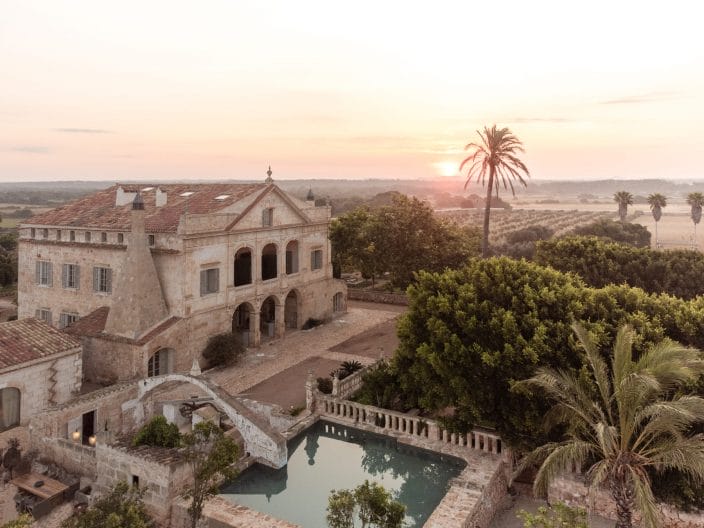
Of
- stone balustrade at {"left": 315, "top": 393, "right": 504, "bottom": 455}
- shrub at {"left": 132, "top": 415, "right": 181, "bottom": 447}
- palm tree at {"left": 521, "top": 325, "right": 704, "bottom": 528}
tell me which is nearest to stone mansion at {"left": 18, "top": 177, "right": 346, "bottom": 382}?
shrub at {"left": 132, "top": 415, "right": 181, "bottom": 447}

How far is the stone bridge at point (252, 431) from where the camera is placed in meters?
20.1

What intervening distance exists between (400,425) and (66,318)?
2426cm

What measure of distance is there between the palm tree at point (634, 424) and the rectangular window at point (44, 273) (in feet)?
106

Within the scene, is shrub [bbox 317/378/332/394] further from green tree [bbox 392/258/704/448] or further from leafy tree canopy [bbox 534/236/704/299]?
leafy tree canopy [bbox 534/236/704/299]

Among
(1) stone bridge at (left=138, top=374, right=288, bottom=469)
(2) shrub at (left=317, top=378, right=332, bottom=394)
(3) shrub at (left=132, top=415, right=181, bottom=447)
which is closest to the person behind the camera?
(3) shrub at (left=132, top=415, right=181, bottom=447)

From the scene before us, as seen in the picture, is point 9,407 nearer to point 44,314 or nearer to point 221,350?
point 221,350

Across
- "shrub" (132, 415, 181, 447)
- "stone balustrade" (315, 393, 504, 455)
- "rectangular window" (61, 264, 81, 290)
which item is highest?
"rectangular window" (61, 264, 81, 290)

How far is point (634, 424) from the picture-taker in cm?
1391

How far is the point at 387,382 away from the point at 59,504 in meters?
14.5

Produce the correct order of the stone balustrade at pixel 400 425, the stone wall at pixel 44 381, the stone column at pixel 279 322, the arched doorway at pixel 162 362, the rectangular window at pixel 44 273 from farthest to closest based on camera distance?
the stone column at pixel 279 322 → the rectangular window at pixel 44 273 → the arched doorway at pixel 162 362 → the stone wall at pixel 44 381 → the stone balustrade at pixel 400 425

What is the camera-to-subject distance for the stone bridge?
65.9 feet

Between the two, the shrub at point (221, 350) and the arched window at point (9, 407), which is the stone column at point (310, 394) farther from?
the arched window at point (9, 407)

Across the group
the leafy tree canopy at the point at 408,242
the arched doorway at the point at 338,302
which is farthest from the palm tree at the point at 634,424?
the leafy tree canopy at the point at 408,242

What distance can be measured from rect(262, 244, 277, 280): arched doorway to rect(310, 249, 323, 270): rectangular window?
418 cm
